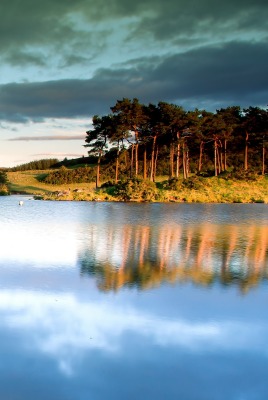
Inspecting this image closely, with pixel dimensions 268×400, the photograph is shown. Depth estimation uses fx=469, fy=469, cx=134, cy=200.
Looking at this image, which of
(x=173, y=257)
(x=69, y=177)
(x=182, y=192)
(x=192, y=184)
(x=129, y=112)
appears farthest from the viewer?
(x=69, y=177)

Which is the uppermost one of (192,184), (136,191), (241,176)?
(241,176)

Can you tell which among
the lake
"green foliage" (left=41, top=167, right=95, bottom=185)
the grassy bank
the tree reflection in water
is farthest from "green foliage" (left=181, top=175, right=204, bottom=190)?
the lake

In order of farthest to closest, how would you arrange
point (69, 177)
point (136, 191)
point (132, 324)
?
point (69, 177) < point (136, 191) < point (132, 324)

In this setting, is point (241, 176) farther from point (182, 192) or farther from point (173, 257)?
point (173, 257)

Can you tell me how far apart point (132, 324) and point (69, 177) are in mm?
79982

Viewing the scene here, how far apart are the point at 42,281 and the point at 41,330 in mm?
3303

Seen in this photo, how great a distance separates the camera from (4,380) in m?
4.93

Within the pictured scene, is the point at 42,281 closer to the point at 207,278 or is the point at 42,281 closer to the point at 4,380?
the point at 207,278

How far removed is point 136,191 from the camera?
160ft

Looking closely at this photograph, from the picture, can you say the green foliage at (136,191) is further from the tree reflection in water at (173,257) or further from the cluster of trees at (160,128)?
the tree reflection in water at (173,257)

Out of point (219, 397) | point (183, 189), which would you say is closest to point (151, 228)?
point (219, 397)

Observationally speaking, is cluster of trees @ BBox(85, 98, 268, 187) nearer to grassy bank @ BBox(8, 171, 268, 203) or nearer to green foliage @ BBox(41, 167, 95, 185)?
grassy bank @ BBox(8, 171, 268, 203)

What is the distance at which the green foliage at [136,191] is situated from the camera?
48594mm

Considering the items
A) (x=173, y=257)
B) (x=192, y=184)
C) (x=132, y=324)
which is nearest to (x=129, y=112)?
(x=192, y=184)
